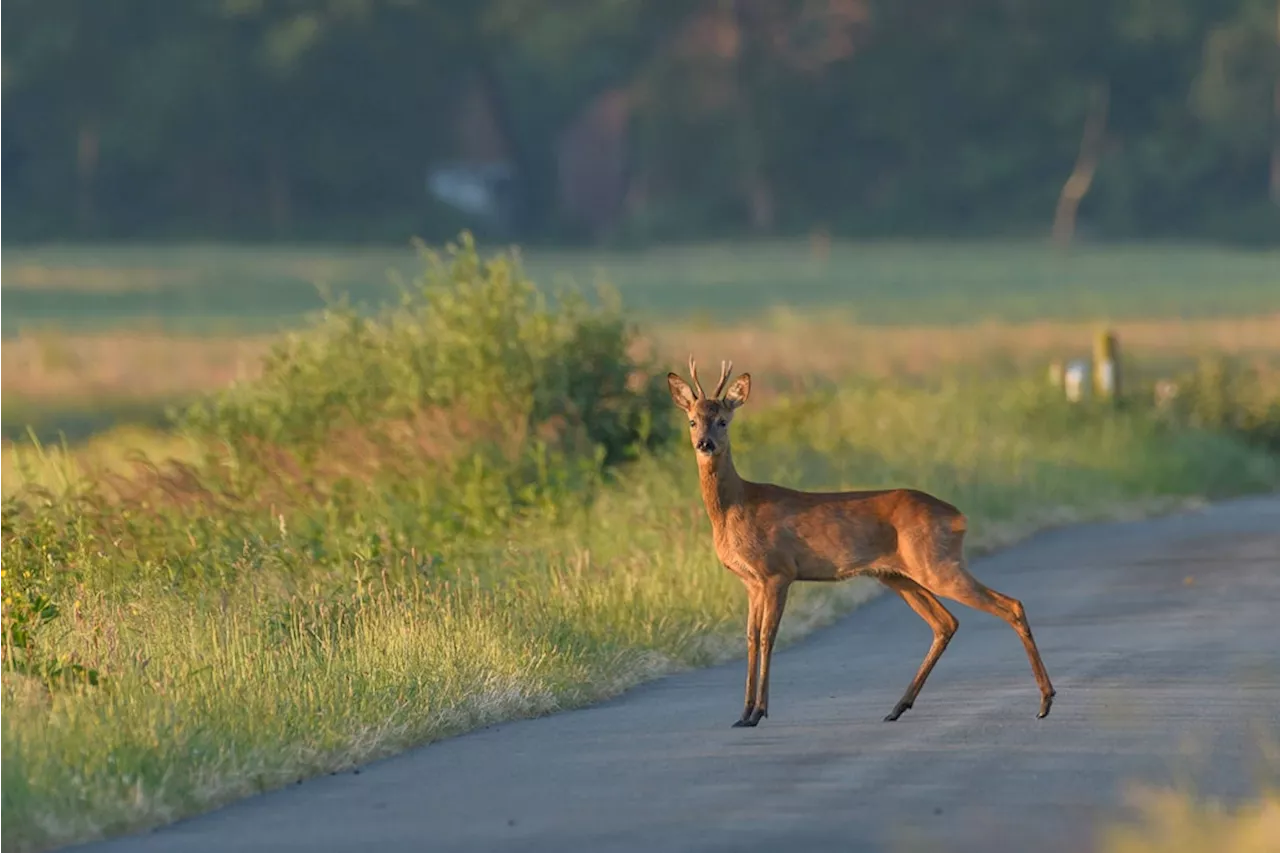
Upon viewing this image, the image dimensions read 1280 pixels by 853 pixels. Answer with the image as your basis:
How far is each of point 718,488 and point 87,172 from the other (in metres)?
71.4

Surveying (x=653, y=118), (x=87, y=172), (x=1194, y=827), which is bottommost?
(x=1194, y=827)

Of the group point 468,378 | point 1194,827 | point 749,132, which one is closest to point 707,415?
point 1194,827

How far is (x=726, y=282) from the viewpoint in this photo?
6950cm

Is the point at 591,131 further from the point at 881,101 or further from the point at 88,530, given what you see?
the point at 88,530

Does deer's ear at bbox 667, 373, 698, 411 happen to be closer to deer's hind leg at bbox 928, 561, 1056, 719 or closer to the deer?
the deer

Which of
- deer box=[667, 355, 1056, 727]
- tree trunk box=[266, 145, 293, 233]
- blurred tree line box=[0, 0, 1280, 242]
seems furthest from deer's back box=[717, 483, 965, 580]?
tree trunk box=[266, 145, 293, 233]

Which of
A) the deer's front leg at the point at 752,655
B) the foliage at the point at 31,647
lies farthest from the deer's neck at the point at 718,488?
the foliage at the point at 31,647

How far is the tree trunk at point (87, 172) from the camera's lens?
3250 inches

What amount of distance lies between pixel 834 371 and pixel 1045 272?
117 feet

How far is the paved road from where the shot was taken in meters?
10.3

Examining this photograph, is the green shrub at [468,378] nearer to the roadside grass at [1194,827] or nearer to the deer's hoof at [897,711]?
the deer's hoof at [897,711]

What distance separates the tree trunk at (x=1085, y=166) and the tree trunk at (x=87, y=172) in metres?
28.1

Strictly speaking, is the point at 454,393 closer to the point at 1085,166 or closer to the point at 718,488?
the point at 718,488

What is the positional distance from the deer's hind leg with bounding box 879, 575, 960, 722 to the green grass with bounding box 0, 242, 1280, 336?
106 ft
